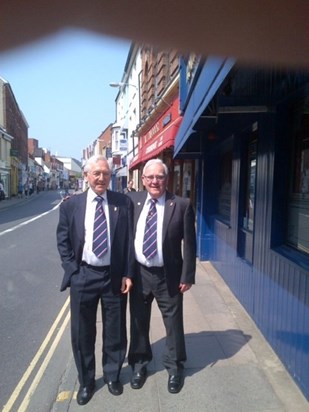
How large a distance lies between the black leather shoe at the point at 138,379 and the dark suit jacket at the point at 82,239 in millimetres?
774

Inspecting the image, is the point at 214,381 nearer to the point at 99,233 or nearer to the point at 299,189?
the point at 99,233

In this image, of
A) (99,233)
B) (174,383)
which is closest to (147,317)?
(174,383)

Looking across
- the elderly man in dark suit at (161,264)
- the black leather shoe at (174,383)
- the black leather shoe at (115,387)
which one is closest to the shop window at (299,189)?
the elderly man in dark suit at (161,264)

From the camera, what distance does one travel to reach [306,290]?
2.81 metres

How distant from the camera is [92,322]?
2.96 metres

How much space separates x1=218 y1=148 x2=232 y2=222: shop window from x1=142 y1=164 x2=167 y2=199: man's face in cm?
370

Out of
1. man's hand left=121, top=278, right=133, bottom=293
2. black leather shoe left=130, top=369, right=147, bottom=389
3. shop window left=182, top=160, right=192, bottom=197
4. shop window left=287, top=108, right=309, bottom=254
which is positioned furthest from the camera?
Answer: shop window left=182, top=160, right=192, bottom=197

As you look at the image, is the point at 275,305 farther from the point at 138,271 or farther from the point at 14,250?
the point at 14,250

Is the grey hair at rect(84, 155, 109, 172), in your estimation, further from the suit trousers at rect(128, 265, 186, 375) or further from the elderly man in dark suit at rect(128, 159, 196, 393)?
the suit trousers at rect(128, 265, 186, 375)

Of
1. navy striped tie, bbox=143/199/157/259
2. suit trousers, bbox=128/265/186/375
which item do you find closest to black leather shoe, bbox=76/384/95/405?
suit trousers, bbox=128/265/186/375

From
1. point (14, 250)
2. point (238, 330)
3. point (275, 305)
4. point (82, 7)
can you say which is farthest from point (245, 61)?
point (14, 250)

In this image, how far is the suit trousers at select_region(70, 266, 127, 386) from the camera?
2.87 m

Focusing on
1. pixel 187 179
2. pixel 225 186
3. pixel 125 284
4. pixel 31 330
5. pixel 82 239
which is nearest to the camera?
pixel 82 239

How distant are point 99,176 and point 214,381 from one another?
75.5 inches
